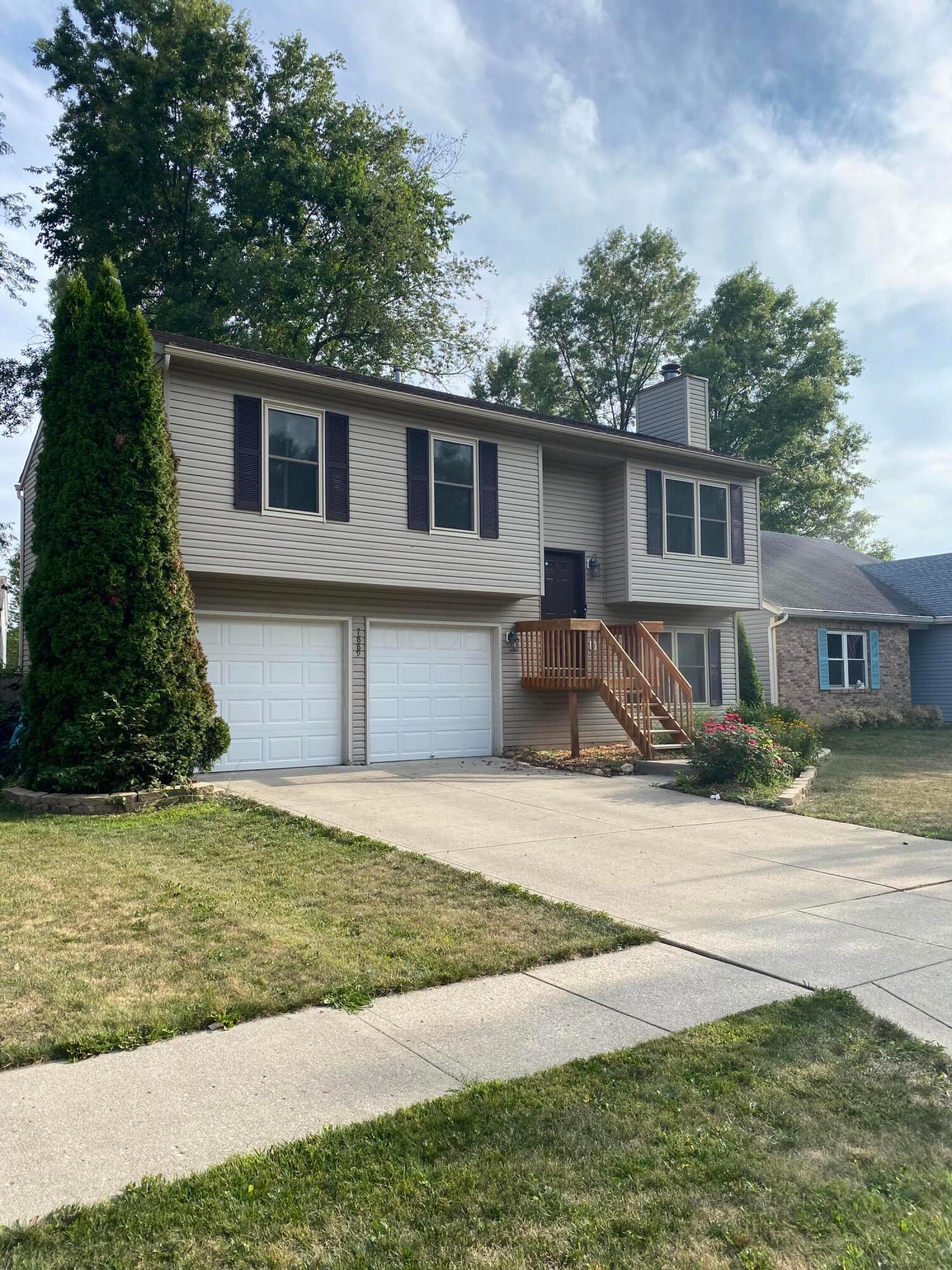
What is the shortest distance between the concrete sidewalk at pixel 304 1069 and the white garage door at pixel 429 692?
915 centimetres

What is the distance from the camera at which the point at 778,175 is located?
13.2 m

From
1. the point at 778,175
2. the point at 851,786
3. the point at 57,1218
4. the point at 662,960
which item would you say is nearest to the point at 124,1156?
the point at 57,1218

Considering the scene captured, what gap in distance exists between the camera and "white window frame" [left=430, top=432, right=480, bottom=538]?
13523mm

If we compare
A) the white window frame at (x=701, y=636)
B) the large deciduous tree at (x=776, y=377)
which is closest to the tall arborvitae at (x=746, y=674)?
the white window frame at (x=701, y=636)

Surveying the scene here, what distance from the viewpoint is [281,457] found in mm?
12164

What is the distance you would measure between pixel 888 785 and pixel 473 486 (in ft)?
23.4

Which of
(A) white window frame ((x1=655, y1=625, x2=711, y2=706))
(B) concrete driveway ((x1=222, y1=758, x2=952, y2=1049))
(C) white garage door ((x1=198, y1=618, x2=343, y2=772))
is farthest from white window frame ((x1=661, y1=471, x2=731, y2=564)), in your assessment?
(C) white garage door ((x1=198, y1=618, x2=343, y2=772))

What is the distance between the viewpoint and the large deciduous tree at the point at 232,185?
22016 mm

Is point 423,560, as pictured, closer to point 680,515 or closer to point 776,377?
point 680,515

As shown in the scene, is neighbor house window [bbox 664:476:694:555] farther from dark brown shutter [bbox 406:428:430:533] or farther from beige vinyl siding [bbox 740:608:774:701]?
dark brown shutter [bbox 406:428:430:533]

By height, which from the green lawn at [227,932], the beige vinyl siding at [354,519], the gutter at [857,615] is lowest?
the green lawn at [227,932]

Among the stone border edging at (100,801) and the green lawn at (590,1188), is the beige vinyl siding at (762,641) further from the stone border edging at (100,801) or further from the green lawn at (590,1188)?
the green lawn at (590,1188)

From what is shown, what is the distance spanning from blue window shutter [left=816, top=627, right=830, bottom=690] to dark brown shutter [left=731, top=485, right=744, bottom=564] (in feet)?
17.7

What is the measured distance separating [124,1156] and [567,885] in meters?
3.98
